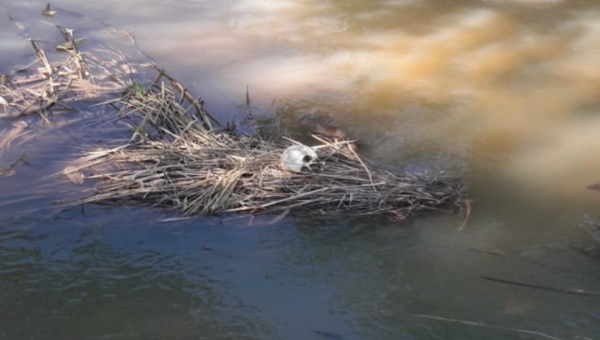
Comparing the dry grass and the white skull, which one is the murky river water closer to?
the dry grass

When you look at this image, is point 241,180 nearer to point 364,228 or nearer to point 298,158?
point 298,158

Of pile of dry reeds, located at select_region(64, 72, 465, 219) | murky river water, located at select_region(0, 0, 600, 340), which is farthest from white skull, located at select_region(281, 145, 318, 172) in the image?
murky river water, located at select_region(0, 0, 600, 340)

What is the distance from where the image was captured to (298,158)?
316 centimetres

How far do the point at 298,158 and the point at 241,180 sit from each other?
279mm

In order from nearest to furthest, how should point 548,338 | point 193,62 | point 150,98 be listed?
point 548,338 < point 150,98 < point 193,62

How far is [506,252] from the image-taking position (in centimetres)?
278

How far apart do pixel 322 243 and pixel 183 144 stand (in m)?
0.98

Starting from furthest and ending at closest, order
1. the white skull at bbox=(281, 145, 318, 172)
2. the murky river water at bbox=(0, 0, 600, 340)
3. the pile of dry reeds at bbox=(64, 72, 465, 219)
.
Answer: the white skull at bbox=(281, 145, 318, 172) → the pile of dry reeds at bbox=(64, 72, 465, 219) → the murky river water at bbox=(0, 0, 600, 340)

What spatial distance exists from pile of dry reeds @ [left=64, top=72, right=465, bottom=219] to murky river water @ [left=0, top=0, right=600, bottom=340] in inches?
3.5

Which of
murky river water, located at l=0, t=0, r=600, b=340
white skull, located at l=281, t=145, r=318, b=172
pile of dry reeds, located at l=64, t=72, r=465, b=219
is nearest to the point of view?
murky river water, located at l=0, t=0, r=600, b=340

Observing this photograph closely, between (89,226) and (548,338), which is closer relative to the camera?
(548,338)

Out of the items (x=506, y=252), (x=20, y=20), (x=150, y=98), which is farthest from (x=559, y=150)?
(x=20, y=20)

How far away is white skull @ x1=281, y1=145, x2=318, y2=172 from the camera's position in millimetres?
3148

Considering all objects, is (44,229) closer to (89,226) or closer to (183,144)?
(89,226)
